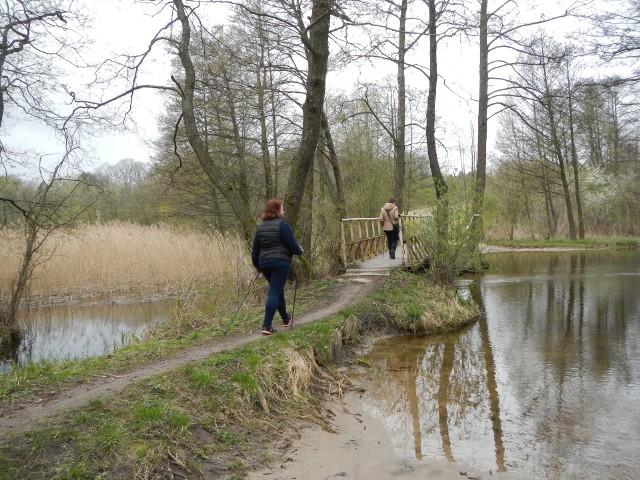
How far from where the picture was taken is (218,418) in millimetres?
4617

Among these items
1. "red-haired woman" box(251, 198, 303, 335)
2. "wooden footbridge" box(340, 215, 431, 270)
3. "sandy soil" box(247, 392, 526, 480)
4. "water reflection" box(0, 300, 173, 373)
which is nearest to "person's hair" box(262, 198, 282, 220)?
"red-haired woman" box(251, 198, 303, 335)

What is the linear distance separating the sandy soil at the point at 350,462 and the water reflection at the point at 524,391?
0.56 feet

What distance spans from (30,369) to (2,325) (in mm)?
5562

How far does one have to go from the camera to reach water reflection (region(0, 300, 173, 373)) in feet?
30.3

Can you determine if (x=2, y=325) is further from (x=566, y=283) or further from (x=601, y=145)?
(x=601, y=145)

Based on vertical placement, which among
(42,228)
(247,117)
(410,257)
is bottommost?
(410,257)

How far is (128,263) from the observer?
49.9 ft

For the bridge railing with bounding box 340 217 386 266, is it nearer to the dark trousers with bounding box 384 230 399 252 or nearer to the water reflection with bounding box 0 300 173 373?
the dark trousers with bounding box 384 230 399 252

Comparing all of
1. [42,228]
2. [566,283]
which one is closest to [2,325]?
[42,228]

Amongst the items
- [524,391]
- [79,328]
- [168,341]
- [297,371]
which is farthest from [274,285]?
[79,328]

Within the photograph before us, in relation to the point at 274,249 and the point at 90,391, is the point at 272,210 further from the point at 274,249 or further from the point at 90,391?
the point at 90,391

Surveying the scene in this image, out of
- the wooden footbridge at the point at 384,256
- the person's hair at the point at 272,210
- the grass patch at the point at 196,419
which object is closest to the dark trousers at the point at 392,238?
the wooden footbridge at the point at 384,256

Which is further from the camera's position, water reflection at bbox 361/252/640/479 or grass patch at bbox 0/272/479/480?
water reflection at bbox 361/252/640/479

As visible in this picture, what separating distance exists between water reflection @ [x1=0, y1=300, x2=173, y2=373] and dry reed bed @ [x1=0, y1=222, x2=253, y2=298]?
1.01m
